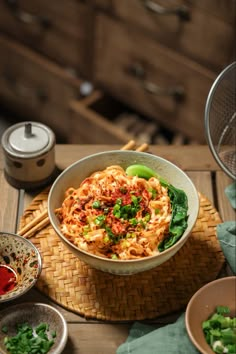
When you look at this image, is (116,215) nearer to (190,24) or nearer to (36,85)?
(190,24)

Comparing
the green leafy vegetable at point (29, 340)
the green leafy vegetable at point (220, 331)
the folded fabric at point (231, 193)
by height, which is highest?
the folded fabric at point (231, 193)

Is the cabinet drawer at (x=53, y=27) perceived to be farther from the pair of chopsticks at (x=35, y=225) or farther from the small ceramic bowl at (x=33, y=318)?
the small ceramic bowl at (x=33, y=318)

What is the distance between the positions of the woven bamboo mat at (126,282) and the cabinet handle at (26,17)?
1337 millimetres

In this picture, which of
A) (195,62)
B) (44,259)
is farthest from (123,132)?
(44,259)

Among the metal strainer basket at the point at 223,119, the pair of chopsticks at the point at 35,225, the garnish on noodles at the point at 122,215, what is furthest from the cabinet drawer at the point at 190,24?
the pair of chopsticks at the point at 35,225

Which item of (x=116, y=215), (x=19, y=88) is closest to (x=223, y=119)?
(x=116, y=215)

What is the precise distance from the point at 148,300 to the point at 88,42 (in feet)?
4.82

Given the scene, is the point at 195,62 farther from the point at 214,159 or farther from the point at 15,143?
the point at 15,143

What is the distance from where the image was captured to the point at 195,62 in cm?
228

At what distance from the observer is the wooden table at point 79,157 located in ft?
4.09

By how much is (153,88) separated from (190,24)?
34cm

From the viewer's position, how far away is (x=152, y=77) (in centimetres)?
244

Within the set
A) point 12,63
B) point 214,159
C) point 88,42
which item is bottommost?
point 12,63

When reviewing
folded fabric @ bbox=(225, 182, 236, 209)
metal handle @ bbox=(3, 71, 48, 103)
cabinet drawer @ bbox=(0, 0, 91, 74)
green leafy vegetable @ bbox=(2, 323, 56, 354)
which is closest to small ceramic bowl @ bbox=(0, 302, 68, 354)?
green leafy vegetable @ bbox=(2, 323, 56, 354)
